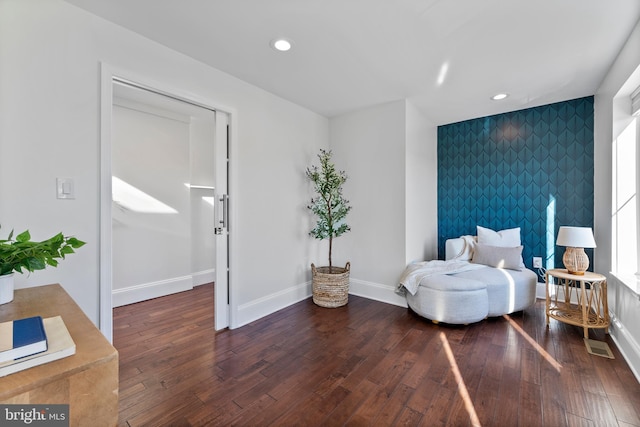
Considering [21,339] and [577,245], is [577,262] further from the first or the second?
[21,339]

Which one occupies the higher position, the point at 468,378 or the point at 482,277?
the point at 482,277

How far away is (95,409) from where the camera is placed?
736 millimetres

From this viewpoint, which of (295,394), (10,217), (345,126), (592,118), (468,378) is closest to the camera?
(10,217)

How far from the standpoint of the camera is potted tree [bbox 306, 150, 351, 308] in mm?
3268

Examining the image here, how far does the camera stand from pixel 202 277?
164 inches

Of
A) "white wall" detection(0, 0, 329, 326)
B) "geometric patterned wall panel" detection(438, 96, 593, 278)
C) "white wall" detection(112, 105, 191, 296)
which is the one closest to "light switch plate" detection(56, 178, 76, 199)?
"white wall" detection(0, 0, 329, 326)

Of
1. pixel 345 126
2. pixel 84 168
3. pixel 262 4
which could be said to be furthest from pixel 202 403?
pixel 345 126

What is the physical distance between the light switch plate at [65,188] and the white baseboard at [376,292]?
3007 millimetres

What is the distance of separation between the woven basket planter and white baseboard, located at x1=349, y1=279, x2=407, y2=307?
1.36 feet

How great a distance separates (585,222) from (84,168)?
484cm

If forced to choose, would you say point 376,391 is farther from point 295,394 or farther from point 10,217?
point 10,217

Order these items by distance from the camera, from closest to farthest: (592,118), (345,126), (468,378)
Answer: (468,378)
(592,118)
(345,126)

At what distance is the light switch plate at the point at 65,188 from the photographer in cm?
175

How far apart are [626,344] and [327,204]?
285 centimetres
